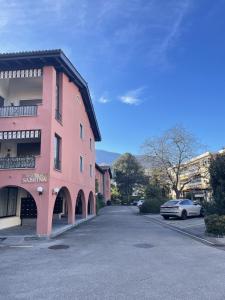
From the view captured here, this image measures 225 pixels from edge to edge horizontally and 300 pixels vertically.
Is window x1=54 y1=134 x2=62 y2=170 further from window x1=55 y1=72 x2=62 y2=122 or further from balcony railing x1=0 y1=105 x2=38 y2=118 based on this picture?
balcony railing x1=0 y1=105 x2=38 y2=118

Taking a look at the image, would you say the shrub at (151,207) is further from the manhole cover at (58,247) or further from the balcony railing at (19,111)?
the manhole cover at (58,247)

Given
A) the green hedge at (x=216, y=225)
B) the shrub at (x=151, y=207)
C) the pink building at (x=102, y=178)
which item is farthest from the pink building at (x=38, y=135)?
the pink building at (x=102, y=178)

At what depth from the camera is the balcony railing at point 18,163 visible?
14969 millimetres

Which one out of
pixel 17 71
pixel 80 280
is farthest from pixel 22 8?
pixel 80 280

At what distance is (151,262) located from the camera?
29.0 feet

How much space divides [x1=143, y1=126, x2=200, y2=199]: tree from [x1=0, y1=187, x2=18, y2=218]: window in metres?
26.0

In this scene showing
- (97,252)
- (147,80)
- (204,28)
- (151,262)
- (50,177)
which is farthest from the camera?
(147,80)

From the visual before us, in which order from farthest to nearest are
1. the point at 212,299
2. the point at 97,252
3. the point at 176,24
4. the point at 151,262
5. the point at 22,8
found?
the point at 176,24 → the point at 22,8 → the point at 97,252 → the point at 151,262 → the point at 212,299

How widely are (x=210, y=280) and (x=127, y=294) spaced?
7.44 feet

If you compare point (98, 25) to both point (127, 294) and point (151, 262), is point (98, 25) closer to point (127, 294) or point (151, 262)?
point (151, 262)

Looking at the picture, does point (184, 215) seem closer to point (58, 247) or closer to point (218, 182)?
point (218, 182)

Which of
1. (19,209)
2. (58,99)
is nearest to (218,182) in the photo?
(58,99)

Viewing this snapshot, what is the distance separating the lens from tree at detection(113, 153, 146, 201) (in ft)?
226

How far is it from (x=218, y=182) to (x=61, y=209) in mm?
14352
